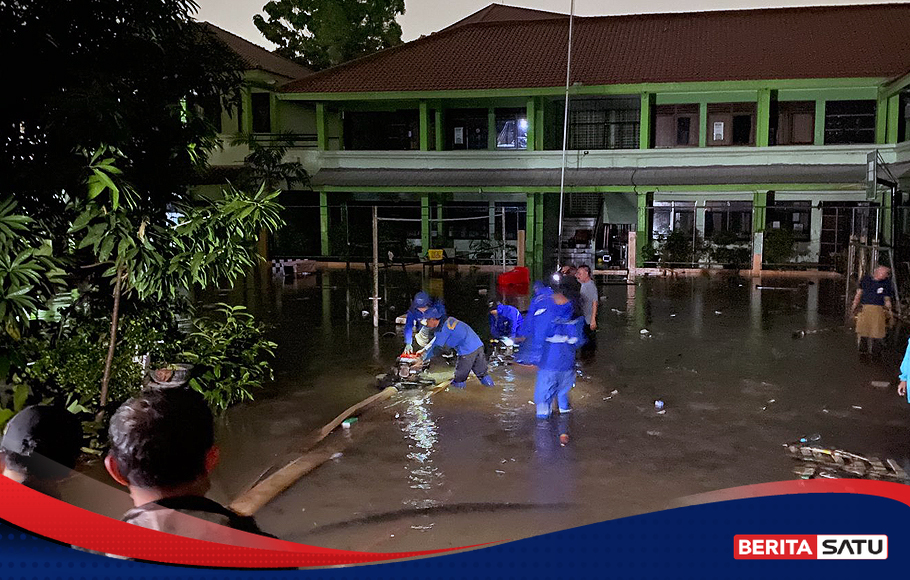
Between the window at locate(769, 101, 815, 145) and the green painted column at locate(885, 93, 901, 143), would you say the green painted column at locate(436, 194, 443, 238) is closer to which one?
the window at locate(769, 101, 815, 145)

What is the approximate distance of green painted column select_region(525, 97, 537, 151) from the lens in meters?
28.7

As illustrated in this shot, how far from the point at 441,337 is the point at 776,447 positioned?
4.30m

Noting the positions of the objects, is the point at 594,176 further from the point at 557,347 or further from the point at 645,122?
the point at 557,347

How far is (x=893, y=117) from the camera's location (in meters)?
26.2

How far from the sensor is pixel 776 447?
8.02 meters

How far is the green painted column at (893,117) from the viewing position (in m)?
26.1

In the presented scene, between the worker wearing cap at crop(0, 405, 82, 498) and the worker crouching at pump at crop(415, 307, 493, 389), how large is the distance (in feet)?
23.0

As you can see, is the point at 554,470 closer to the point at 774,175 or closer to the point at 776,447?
the point at 776,447

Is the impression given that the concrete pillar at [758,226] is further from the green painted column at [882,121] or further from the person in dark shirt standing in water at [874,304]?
the person in dark shirt standing in water at [874,304]

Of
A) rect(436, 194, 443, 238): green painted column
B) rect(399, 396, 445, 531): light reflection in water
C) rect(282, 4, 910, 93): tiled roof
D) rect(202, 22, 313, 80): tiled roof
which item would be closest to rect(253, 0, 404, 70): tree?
rect(202, 22, 313, 80): tiled roof

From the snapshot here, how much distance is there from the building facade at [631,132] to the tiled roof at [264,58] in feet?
8.71

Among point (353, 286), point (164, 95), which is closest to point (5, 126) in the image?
point (164, 95)

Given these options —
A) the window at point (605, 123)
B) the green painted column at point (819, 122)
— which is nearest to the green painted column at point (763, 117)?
the green painted column at point (819, 122)

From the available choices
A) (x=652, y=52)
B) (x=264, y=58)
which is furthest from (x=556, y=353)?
(x=264, y=58)
